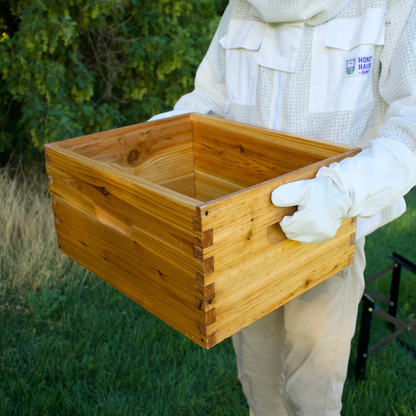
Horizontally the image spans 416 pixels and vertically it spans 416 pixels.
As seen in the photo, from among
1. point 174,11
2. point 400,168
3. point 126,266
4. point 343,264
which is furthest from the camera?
point 174,11

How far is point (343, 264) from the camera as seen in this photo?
1645 millimetres

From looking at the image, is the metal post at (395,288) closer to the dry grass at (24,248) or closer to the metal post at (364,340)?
the metal post at (364,340)

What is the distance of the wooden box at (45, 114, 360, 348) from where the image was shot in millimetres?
1215

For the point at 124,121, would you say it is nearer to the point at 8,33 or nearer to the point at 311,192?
the point at 8,33

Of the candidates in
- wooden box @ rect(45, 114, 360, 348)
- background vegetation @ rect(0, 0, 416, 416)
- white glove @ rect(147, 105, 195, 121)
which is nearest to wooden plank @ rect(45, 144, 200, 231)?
wooden box @ rect(45, 114, 360, 348)

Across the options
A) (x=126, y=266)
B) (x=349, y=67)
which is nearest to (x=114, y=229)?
(x=126, y=266)

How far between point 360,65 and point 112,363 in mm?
1968

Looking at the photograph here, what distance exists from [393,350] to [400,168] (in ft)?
5.77

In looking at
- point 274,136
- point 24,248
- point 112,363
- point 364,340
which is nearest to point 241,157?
point 274,136

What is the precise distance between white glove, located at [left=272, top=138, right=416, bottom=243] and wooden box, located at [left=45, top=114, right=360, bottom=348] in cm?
5

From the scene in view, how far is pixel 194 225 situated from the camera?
1.15 metres

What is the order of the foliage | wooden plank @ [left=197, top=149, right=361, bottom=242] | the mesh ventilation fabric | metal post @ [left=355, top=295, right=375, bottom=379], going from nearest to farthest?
wooden plank @ [left=197, top=149, right=361, bottom=242]
the mesh ventilation fabric
metal post @ [left=355, top=295, right=375, bottom=379]
the foliage

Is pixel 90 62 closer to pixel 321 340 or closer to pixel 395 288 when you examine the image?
pixel 395 288

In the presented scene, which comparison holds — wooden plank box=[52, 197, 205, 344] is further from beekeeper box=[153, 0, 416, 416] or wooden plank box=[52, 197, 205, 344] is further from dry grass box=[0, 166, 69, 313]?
dry grass box=[0, 166, 69, 313]
